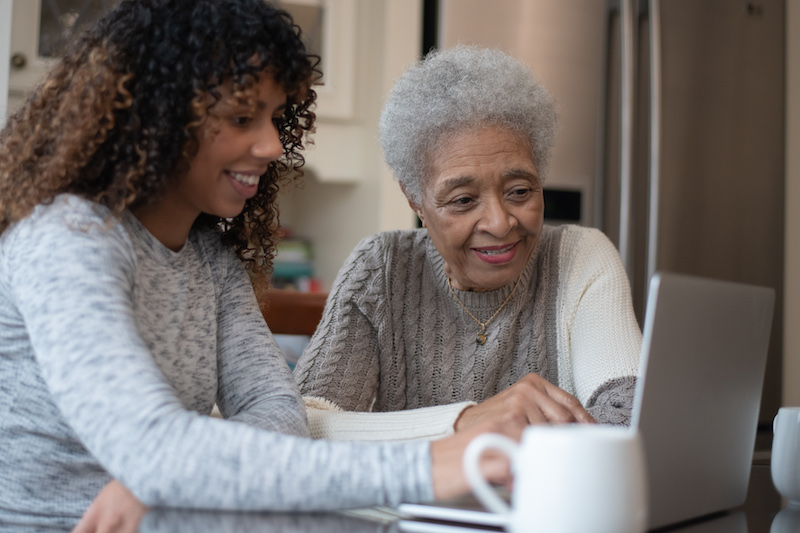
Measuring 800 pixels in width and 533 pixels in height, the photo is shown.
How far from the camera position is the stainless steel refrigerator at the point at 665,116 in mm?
2395

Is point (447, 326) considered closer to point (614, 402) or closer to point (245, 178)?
point (614, 402)

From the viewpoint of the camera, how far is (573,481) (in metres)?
0.53

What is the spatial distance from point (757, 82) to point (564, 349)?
1565mm

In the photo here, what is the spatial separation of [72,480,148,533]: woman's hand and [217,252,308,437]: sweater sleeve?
0.77ft

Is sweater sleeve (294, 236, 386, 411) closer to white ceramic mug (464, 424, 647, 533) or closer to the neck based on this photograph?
the neck

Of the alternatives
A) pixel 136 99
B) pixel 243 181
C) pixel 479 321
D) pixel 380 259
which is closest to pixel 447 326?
pixel 479 321

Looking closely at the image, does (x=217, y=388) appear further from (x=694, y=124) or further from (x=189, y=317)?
(x=694, y=124)

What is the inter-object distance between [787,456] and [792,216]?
202 centimetres

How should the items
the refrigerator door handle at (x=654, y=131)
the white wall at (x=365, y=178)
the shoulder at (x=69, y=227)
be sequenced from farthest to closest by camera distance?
the white wall at (x=365, y=178) < the refrigerator door handle at (x=654, y=131) < the shoulder at (x=69, y=227)

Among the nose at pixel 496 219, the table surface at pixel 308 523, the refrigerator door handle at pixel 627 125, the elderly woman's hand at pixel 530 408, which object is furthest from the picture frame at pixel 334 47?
the table surface at pixel 308 523

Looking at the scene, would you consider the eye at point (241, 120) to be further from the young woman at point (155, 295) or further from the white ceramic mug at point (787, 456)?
the white ceramic mug at point (787, 456)

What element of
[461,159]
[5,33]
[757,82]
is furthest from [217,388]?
[757,82]

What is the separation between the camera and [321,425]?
3.61ft

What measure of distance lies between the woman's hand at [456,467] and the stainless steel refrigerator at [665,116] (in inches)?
71.4
